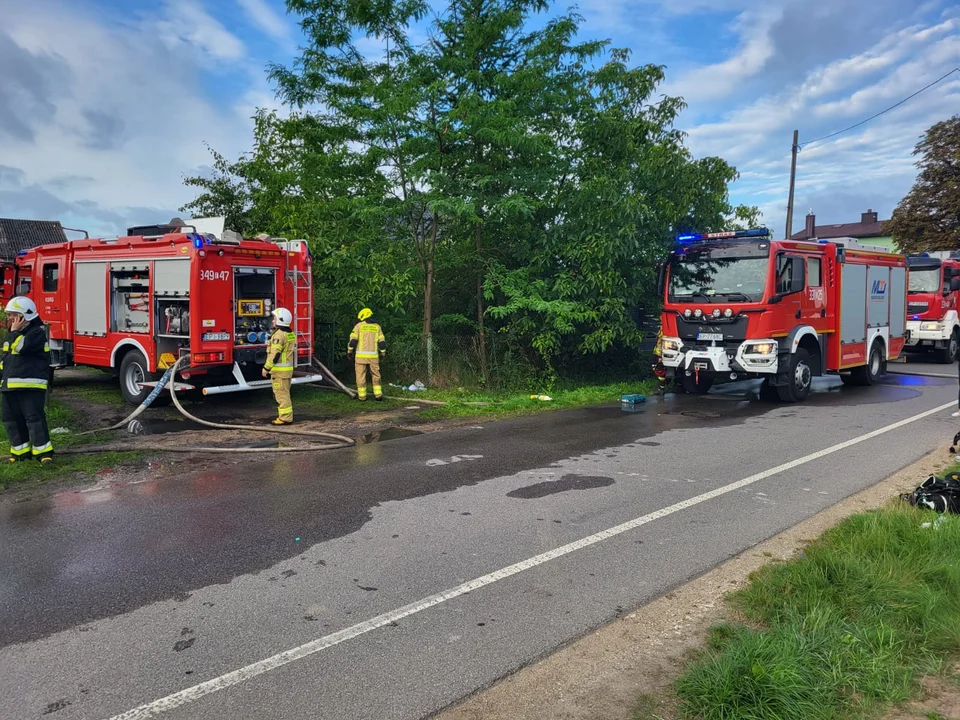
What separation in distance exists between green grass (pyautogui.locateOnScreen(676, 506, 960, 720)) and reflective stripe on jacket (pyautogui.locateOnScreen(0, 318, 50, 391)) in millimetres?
6851

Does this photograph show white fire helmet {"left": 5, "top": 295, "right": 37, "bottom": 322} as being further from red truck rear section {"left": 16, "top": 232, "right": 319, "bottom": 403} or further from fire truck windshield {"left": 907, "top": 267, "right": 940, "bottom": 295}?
fire truck windshield {"left": 907, "top": 267, "right": 940, "bottom": 295}

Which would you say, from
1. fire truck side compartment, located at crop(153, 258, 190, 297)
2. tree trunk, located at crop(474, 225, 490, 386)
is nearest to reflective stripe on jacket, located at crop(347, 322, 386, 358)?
tree trunk, located at crop(474, 225, 490, 386)

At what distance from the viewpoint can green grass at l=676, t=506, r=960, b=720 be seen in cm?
289

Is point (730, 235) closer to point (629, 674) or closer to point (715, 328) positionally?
point (715, 328)

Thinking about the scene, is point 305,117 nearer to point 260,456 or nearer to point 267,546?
point 260,456

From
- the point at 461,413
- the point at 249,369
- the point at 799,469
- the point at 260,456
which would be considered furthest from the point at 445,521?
the point at 249,369

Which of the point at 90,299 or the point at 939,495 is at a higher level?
the point at 90,299

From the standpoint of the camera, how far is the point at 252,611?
3889 millimetres

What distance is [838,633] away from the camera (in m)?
3.37

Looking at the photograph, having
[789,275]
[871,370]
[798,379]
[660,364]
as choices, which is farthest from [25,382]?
[871,370]

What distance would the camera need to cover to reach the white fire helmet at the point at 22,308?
7070 millimetres

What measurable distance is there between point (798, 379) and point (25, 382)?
36.6 ft

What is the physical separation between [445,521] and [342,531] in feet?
2.59

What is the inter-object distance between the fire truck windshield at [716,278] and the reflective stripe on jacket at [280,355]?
659 centimetres
